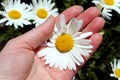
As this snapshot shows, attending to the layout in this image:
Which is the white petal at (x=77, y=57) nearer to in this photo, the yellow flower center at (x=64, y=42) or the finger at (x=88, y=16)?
the yellow flower center at (x=64, y=42)

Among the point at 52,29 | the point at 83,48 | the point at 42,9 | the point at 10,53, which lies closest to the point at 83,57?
the point at 83,48

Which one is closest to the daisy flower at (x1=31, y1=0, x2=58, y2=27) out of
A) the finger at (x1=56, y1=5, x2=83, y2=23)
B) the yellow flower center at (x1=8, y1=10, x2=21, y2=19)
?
the yellow flower center at (x1=8, y1=10, x2=21, y2=19)

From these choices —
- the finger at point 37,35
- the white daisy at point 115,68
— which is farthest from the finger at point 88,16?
the white daisy at point 115,68

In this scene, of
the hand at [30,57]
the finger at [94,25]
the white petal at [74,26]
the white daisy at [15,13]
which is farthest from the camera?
the white daisy at [15,13]

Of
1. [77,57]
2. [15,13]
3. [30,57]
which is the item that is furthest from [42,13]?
[30,57]

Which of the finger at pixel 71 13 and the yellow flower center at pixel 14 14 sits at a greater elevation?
the finger at pixel 71 13

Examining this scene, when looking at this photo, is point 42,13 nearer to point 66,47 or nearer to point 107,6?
point 107,6

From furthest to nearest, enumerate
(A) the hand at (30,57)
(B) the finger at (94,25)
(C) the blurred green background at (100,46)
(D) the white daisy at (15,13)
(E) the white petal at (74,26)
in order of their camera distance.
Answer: (C) the blurred green background at (100,46)
(D) the white daisy at (15,13)
(B) the finger at (94,25)
(E) the white petal at (74,26)
(A) the hand at (30,57)
